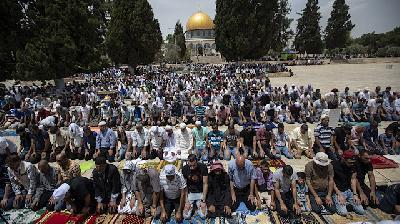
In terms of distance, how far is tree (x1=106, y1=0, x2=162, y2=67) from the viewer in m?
36.4

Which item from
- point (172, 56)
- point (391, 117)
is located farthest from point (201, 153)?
point (172, 56)

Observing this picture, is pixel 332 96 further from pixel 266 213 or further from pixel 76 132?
pixel 76 132

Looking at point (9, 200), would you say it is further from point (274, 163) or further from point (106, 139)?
point (274, 163)

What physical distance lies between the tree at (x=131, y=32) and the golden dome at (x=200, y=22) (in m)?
46.6

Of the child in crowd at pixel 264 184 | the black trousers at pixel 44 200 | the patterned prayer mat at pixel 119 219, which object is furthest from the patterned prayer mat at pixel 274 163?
the black trousers at pixel 44 200

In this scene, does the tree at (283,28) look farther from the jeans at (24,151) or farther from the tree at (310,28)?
the jeans at (24,151)

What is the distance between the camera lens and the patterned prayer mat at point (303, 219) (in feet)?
16.9

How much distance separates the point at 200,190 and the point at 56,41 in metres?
20.5

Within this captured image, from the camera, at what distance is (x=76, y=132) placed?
878 centimetres

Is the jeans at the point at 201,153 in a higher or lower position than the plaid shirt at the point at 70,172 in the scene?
lower

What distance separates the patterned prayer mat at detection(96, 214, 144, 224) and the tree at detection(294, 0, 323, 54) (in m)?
68.0

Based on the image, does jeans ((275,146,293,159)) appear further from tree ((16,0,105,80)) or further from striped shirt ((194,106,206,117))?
tree ((16,0,105,80))

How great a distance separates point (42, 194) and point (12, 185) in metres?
0.69

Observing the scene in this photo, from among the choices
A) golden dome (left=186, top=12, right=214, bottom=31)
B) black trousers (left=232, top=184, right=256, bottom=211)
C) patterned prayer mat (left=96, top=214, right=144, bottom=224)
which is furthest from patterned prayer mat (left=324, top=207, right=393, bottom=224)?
golden dome (left=186, top=12, right=214, bottom=31)
